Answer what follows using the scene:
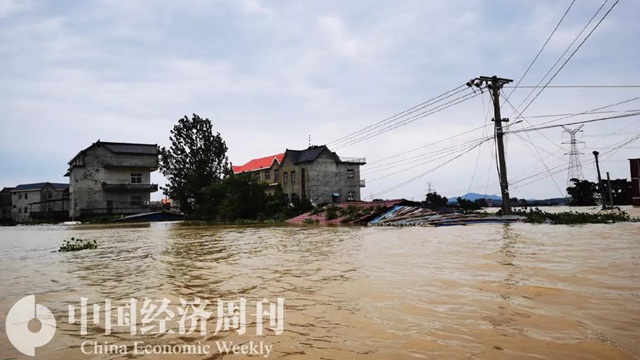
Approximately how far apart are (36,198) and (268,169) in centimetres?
4170

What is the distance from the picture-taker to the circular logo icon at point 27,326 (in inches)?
133

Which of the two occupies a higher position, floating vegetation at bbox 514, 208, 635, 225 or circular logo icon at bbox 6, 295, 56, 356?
floating vegetation at bbox 514, 208, 635, 225

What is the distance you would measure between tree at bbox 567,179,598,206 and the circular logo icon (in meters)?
46.4

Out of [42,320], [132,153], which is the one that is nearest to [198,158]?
[132,153]

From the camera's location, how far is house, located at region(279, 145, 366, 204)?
50.2 metres

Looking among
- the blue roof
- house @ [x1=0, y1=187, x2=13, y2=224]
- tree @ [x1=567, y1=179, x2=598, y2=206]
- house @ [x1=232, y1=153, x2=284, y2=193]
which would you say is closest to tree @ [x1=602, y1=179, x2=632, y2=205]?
tree @ [x1=567, y1=179, x2=598, y2=206]

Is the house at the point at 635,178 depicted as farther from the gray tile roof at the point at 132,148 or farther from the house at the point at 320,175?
the gray tile roof at the point at 132,148

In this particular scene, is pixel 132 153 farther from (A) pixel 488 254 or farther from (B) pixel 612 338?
(B) pixel 612 338

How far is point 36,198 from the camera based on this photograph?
65500mm

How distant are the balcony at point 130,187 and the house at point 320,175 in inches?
751

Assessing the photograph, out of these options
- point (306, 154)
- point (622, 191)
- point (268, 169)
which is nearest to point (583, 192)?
point (622, 191)

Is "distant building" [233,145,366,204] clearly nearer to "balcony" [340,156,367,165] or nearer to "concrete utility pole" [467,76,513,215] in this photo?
"balcony" [340,156,367,165]

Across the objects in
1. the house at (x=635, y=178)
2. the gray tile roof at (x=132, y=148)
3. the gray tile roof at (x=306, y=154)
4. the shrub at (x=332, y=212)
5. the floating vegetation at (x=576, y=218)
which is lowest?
the floating vegetation at (x=576, y=218)

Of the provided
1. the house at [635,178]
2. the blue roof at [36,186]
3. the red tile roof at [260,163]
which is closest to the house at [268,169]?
the red tile roof at [260,163]
